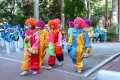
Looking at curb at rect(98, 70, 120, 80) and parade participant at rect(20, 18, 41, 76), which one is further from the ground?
parade participant at rect(20, 18, 41, 76)

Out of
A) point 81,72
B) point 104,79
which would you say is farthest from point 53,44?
point 104,79

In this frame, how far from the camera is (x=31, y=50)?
5324mm

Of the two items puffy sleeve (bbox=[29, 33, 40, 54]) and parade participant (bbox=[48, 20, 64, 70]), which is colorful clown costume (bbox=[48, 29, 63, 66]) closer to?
parade participant (bbox=[48, 20, 64, 70])

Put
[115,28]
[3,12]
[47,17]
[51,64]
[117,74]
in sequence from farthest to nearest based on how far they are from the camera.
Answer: [47,17], [3,12], [115,28], [51,64], [117,74]

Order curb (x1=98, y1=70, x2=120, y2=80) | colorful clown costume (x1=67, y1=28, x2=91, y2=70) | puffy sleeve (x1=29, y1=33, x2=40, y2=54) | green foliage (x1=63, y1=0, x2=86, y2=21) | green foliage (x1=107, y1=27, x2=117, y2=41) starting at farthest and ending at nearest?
green foliage (x1=107, y1=27, x2=117, y2=41), green foliage (x1=63, y1=0, x2=86, y2=21), colorful clown costume (x1=67, y1=28, x2=91, y2=70), puffy sleeve (x1=29, y1=33, x2=40, y2=54), curb (x1=98, y1=70, x2=120, y2=80)

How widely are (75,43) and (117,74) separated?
76.6 inches

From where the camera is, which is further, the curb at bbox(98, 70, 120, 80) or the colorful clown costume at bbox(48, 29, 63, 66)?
the colorful clown costume at bbox(48, 29, 63, 66)

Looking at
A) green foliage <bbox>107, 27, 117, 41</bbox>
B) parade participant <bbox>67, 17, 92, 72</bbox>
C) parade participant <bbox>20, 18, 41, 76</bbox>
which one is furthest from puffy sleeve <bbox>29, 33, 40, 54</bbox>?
green foliage <bbox>107, 27, 117, 41</bbox>

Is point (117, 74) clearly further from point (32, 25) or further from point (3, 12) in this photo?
point (3, 12)

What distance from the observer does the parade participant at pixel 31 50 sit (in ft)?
17.7

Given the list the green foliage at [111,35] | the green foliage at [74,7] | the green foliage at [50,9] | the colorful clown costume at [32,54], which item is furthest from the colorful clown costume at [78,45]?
the green foliage at [50,9]

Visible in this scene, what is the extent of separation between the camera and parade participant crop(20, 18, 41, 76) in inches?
212

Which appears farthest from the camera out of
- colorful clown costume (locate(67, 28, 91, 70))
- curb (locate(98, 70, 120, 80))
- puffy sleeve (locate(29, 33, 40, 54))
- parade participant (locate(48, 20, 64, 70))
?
parade participant (locate(48, 20, 64, 70))

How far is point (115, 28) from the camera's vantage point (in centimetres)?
1745
